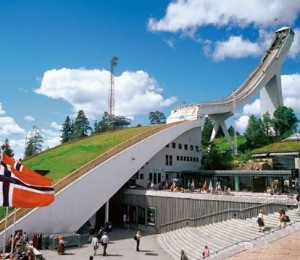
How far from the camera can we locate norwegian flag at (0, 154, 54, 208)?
12.6 meters

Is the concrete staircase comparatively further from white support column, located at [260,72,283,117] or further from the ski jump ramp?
white support column, located at [260,72,283,117]

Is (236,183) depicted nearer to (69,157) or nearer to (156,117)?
(69,157)

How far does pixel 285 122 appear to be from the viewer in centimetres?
6156

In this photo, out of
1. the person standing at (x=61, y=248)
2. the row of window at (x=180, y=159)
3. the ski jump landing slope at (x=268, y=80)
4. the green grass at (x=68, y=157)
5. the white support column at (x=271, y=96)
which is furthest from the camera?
the white support column at (x=271, y=96)

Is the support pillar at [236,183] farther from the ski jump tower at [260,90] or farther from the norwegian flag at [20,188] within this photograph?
the norwegian flag at [20,188]

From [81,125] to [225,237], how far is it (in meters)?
82.4

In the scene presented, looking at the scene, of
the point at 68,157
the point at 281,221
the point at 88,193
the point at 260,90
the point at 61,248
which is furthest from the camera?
the point at 260,90

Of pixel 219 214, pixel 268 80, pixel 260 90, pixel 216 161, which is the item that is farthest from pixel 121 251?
pixel 268 80

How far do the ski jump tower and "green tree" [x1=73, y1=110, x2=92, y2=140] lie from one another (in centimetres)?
4822

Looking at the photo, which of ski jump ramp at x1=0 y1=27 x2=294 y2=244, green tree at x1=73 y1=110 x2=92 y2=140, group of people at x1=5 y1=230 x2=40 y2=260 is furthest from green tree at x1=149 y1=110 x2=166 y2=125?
group of people at x1=5 y1=230 x2=40 y2=260

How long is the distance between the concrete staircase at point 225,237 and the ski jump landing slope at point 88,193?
21.6 feet

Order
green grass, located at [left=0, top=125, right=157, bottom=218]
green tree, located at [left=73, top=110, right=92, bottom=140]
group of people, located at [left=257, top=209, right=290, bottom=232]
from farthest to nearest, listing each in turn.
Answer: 1. green tree, located at [left=73, top=110, right=92, bottom=140]
2. green grass, located at [left=0, top=125, right=157, bottom=218]
3. group of people, located at [left=257, top=209, right=290, bottom=232]

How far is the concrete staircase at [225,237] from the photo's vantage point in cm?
1696

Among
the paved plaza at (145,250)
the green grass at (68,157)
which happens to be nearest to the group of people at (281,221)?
the paved plaza at (145,250)
